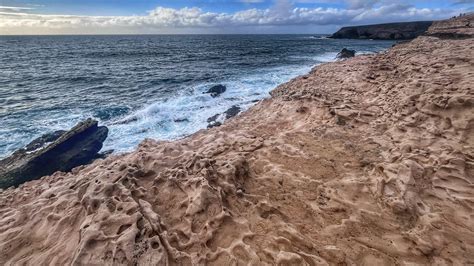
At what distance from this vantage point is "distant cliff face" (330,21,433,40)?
291 ft

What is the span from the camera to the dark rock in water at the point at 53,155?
10.7m

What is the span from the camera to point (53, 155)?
38.3 feet

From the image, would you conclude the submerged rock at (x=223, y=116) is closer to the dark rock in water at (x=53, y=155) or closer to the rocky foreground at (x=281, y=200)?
the dark rock in water at (x=53, y=155)

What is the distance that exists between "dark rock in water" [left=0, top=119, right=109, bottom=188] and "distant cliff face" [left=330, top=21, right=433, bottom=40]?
9464 cm

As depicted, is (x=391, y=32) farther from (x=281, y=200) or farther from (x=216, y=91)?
(x=281, y=200)

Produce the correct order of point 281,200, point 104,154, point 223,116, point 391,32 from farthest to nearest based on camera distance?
point 391,32 → point 223,116 → point 104,154 → point 281,200

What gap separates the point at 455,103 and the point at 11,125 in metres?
21.6

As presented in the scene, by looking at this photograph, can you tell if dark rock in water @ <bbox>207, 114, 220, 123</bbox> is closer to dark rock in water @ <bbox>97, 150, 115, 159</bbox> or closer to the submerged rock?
the submerged rock

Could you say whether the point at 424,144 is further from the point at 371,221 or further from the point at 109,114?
the point at 109,114

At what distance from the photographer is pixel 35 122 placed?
17.2 metres

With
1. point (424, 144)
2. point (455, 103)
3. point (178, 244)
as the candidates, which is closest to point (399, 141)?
point (424, 144)

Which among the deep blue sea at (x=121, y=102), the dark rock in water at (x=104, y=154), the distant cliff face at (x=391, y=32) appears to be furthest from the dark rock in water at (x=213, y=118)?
the distant cliff face at (x=391, y=32)

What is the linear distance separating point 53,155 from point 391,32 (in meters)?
110

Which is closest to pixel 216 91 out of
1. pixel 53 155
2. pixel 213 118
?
pixel 213 118
